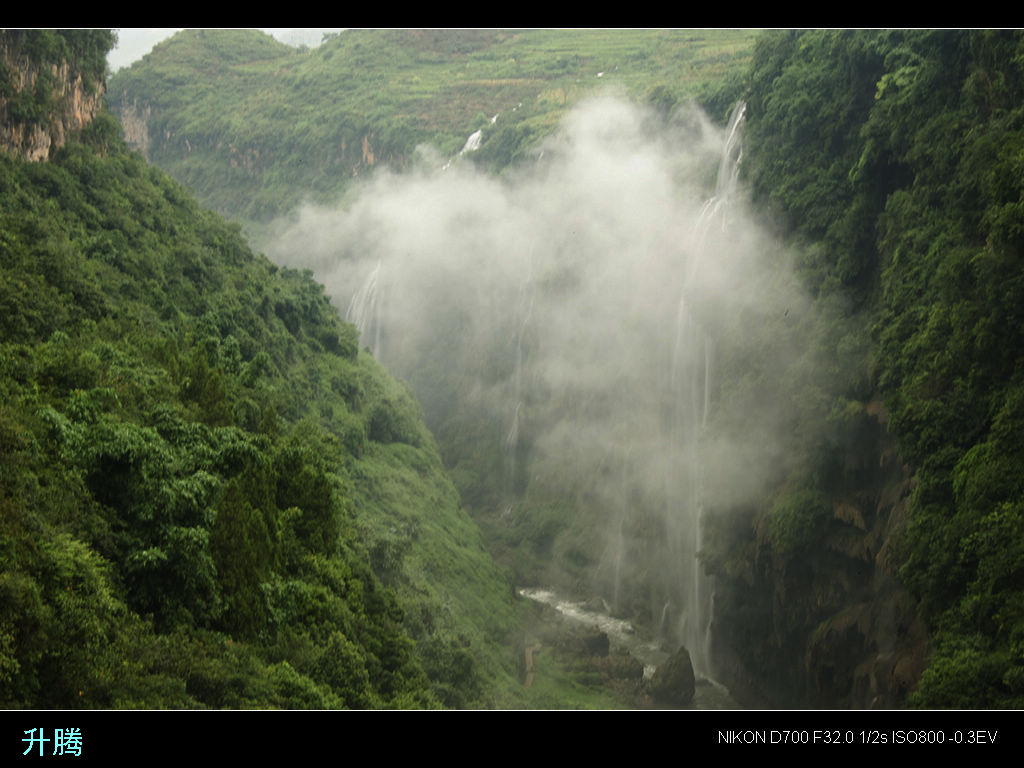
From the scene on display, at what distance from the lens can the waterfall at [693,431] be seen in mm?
44312

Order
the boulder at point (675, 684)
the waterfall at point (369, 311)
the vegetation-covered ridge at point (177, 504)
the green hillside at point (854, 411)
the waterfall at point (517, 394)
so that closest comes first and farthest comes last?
the vegetation-covered ridge at point (177, 504), the green hillside at point (854, 411), the boulder at point (675, 684), the waterfall at point (517, 394), the waterfall at point (369, 311)

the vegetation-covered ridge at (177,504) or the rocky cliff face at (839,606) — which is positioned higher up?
the vegetation-covered ridge at (177,504)

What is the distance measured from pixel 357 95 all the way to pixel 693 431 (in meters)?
75.3

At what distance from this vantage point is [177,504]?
1920 centimetres

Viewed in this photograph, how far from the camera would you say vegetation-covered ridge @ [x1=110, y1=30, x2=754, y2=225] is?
9462cm

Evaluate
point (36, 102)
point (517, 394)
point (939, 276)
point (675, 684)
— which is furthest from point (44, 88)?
point (517, 394)

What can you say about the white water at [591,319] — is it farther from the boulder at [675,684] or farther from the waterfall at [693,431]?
the boulder at [675,684]

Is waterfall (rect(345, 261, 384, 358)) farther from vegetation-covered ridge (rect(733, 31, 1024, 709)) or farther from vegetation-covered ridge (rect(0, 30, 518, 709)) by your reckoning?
vegetation-covered ridge (rect(733, 31, 1024, 709))

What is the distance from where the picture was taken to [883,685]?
2983 cm

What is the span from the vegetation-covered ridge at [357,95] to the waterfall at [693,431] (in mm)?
33069

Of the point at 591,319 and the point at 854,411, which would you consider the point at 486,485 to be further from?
the point at 854,411

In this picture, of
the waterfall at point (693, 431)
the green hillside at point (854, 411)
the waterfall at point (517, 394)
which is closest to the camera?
the green hillside at point (854, 411)

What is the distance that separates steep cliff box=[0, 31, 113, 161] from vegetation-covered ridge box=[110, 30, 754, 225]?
46.2m

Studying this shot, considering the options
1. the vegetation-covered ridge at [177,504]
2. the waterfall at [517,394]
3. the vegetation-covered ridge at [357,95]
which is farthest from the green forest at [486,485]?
the vegetation-covered ridge at [357,95]
